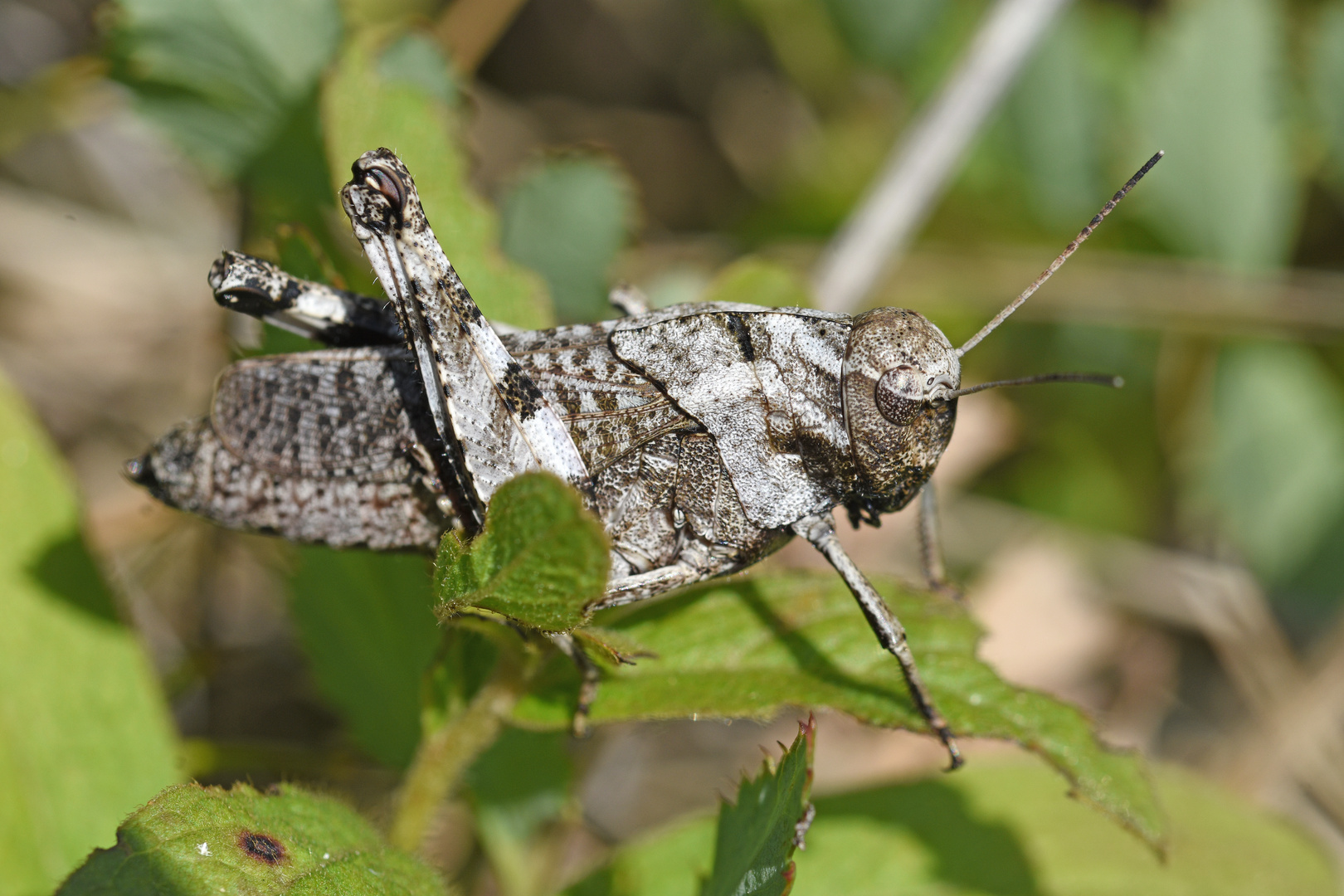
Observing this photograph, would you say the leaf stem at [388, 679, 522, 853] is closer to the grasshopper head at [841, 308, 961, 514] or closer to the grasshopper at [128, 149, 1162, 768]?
the grasshopper at [128, 149, 1162, 768]

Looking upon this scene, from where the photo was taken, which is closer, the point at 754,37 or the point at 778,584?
the point at 778,584

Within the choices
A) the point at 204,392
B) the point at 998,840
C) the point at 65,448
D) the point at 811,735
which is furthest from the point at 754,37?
the point at 811,735

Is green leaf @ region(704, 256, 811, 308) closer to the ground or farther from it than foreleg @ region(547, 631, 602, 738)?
farther from it

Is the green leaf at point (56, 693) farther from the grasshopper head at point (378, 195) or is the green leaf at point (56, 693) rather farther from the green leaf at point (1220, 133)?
the green leaf at point (1220, 133)

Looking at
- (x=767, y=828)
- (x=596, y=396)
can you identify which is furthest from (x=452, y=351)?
(x=767, y=828)

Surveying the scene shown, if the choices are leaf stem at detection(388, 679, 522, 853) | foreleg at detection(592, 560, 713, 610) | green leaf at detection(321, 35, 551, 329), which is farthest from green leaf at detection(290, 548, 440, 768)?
green leaf at detection(321, 35, 551, 329)

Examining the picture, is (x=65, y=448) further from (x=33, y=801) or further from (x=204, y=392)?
(x=33, y=801)

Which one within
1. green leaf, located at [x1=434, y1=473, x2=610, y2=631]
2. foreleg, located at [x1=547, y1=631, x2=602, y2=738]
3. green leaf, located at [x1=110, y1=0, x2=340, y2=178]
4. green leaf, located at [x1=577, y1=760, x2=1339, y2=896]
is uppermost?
green leaf, located at [x1=110, y1=0, x2=340, y2=178]
